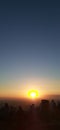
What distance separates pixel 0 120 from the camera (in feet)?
283

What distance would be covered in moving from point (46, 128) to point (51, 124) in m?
4.95

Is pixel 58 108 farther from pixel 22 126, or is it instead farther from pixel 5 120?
pixel 22 126

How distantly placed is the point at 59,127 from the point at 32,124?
658 centimetres

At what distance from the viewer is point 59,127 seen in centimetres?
7638

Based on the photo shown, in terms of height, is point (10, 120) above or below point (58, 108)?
below

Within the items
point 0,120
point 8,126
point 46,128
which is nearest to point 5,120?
point 0,120

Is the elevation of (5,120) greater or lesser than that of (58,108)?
lesser

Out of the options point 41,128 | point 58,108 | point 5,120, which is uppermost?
point 58,108

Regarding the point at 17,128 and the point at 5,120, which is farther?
the point at 5,120

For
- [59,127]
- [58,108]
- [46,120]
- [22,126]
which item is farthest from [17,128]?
[58,108]

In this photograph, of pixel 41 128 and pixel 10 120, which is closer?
pixel 41 128

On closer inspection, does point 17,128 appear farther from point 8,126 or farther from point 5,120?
point 5,120

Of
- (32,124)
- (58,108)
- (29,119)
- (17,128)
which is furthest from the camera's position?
(58,108)

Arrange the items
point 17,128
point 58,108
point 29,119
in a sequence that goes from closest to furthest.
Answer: point 17,128 < point 29,119 < point 58,108
